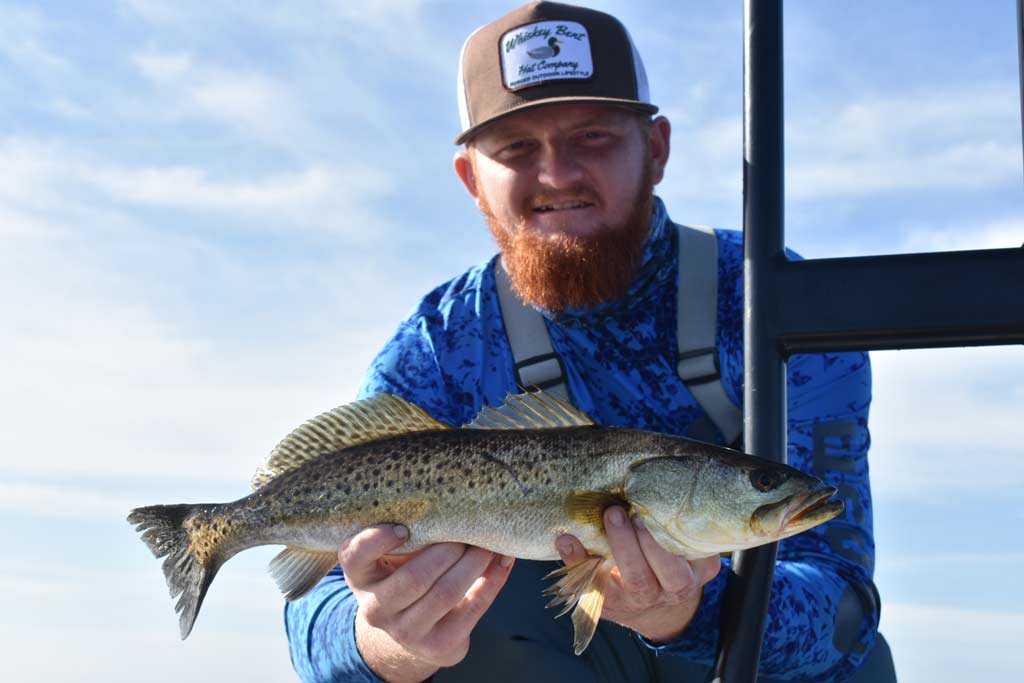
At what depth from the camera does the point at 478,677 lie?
16.2 ft

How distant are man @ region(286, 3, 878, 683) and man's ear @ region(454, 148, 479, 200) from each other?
0.13ft

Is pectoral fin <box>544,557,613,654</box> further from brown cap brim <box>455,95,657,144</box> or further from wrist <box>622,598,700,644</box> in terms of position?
brown cap brim <box>455,95,657,144</box>

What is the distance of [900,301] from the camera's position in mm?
3576

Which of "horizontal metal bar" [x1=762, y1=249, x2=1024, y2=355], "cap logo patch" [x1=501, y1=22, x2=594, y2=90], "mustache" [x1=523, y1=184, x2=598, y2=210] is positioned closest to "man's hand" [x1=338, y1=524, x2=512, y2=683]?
"horizontal metal bar" [x1=762, y1=249, x2=1024, y2=355]

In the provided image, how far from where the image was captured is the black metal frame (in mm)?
3541

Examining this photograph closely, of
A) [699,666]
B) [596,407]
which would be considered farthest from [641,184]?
[699,666]

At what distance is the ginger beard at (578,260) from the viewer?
5707 mm

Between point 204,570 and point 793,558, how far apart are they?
8.97ft

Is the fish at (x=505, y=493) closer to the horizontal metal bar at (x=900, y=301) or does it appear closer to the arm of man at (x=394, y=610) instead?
the arm of man at (x=394, y=610)

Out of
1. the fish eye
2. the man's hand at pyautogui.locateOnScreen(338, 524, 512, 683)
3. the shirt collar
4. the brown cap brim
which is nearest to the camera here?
the fish eye

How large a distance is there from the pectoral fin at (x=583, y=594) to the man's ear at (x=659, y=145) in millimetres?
2889

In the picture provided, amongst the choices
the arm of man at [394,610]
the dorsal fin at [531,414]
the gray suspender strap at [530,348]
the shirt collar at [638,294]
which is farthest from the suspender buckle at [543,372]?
the arm of man at [394,610]

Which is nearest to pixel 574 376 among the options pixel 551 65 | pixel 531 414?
pixel 531 414

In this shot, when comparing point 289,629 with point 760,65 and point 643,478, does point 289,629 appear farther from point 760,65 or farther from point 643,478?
point 760,65
